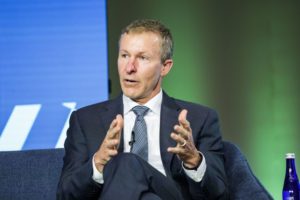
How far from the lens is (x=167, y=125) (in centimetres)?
233

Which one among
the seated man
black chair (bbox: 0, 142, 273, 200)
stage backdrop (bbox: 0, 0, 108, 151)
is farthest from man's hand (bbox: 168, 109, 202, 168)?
stage backdrop (bbox: 0, 0, 108, 151)

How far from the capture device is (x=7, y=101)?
339 cm

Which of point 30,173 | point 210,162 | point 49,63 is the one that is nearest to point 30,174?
point 30,173

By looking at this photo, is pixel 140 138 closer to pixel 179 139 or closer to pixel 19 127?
pixel 179 139

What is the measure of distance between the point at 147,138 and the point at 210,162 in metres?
0.27

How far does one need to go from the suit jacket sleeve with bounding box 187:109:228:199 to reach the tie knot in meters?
0.19

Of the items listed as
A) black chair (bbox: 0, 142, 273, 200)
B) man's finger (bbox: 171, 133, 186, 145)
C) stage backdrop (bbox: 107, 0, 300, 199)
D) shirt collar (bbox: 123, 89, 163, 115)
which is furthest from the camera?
stage backdrop (bbox: 107, 0, 300, 199)

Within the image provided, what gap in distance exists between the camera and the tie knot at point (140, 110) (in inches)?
91.8

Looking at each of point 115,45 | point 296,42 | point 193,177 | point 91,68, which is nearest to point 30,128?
point 91,68

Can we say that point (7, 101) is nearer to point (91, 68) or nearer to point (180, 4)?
point (91, 68)

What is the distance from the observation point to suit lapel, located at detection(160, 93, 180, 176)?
7.41 feet

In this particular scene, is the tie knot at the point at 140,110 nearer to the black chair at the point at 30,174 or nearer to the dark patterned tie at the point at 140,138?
the dark patterned tie at the point at 140,138

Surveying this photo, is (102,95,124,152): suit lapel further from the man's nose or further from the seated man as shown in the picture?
the man's nose

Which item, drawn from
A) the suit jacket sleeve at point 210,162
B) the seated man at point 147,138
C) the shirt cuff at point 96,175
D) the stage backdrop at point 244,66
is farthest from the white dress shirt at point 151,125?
the stage backdrop at point 244,66
